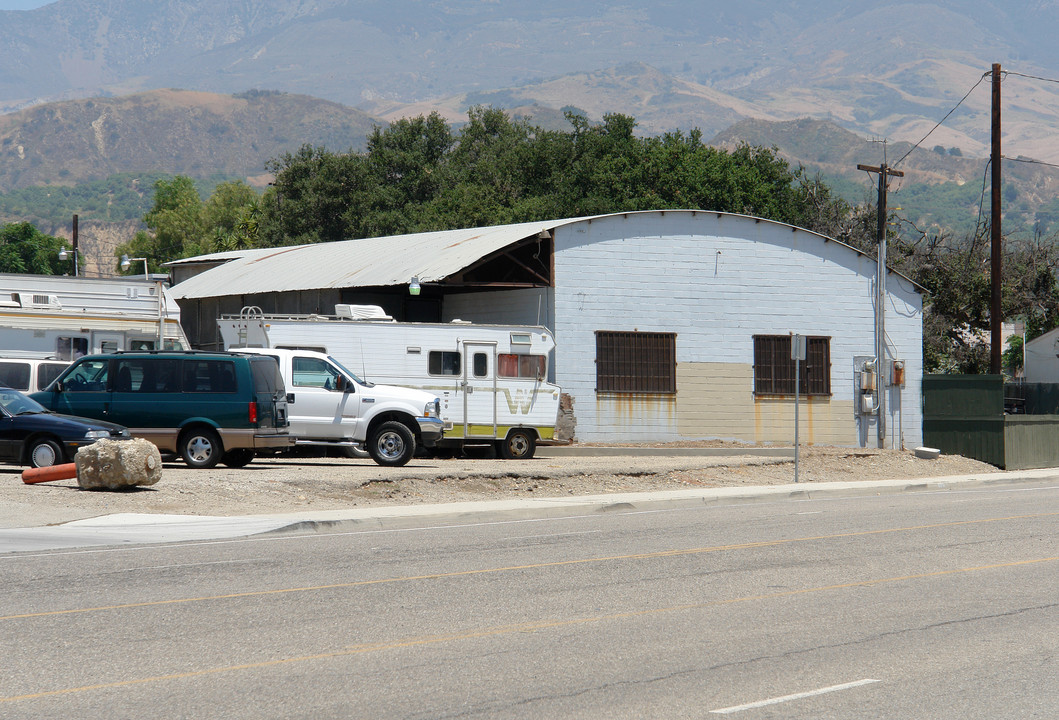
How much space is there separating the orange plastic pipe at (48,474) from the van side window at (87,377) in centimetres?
285

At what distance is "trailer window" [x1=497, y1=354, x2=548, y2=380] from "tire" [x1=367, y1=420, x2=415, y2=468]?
3.33 metres

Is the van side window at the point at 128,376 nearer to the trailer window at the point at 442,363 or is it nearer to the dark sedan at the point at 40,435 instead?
the dark sedan at the point at 40,435

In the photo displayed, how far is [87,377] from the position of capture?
20250 millimetres

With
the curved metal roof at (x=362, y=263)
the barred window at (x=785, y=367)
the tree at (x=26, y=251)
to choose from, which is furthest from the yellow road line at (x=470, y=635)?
the tree at (x=26, y=251)

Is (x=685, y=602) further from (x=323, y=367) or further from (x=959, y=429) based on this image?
(x=959, y=429)

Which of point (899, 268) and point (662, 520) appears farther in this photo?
point (899, 268)

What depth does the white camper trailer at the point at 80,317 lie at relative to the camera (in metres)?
24.8

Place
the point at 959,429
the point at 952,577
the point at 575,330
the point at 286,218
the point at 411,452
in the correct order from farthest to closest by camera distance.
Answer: the point at 286,218, the point at 959,429, the point at 575,330, the point at 411,452, the point at 952,577

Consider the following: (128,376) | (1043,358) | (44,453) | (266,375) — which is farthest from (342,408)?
(1043,358)

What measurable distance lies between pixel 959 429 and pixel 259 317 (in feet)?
60.2

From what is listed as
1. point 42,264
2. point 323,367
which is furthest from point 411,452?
point 42,264

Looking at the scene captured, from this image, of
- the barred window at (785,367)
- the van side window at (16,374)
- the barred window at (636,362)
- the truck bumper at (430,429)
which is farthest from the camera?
the barred window at (785,367)

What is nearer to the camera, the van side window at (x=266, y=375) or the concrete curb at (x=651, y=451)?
the van side window at (x=266, y=375)

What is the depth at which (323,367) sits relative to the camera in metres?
21.8
